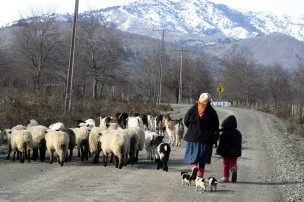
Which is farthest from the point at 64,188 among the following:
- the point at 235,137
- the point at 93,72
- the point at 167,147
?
the point at 93,72

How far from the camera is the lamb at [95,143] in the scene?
636 inches

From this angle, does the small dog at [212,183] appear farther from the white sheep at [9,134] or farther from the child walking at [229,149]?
the white sheep at [9,134]

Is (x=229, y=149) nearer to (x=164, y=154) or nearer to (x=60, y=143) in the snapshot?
(x=164, y=154)

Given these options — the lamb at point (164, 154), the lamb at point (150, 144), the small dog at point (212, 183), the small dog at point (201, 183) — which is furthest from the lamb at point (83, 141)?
the small dog at point (212, 183)

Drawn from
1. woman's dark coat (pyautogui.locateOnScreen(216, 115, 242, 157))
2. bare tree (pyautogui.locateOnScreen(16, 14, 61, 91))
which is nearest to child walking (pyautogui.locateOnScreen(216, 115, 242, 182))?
woman's dark coat (pyautogui.locateOnScreen(216, 115, 242, 157))

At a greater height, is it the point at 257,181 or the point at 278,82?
the point at 278,82

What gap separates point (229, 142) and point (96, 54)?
141 feet

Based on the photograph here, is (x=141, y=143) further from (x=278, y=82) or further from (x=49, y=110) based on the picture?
(x=278, y=82)

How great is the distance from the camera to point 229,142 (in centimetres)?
1348

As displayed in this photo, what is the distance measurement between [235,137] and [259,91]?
10856cm

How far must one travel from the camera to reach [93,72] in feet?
179

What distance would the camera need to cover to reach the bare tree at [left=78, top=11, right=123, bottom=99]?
54.6 m

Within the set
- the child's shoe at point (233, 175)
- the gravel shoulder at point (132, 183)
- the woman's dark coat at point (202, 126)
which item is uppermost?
the woman's dark coat at point (202, 126)

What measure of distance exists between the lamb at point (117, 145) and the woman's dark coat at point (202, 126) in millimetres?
3094
